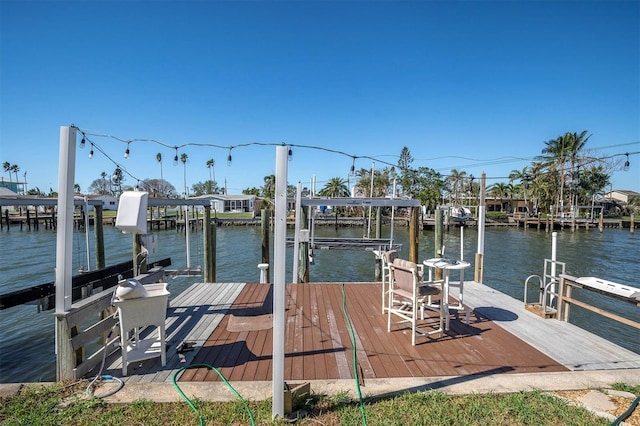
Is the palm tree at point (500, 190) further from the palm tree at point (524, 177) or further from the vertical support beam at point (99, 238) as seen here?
the vertical support beam at point (99, 238)

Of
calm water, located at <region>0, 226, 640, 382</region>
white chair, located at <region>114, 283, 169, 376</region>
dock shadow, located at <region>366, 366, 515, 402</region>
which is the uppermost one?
white chair, located at <region>114, 283, 169, 376</region>

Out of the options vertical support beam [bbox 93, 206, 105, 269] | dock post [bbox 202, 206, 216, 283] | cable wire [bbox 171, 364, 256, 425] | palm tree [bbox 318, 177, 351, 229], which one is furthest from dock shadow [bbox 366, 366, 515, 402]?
palm tree [bbox 318, 177, 351, 229]

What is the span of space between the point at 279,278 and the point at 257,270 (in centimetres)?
1281

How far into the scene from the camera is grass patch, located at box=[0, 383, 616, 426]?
2375 mm

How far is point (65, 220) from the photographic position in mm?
2832

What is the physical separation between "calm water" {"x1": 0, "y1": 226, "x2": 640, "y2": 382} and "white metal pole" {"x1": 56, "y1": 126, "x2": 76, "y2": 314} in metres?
3.65

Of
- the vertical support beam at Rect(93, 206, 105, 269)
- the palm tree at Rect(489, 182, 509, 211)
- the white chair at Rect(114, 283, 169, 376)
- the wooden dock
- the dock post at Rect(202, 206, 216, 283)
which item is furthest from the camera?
the palm tree at Rect(489, 182, 509, 211)

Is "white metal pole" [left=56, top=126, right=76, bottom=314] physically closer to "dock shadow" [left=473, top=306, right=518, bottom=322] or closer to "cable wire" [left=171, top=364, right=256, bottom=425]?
"cable wire" [left=171, top=364, right=256, bottom=425]

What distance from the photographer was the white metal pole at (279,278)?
90.8 inches

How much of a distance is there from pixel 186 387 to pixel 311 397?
45.1 inches

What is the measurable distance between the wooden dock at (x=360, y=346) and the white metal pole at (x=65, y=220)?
0.92 meters

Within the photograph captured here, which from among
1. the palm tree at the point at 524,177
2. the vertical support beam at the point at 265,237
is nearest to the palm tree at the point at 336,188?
the palm tree at the point at 524,177

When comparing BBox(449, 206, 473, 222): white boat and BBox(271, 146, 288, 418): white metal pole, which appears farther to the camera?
BBox(449, 206, 473, 222): white boat

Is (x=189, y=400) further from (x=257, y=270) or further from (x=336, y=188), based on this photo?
(x=336, y=188)
